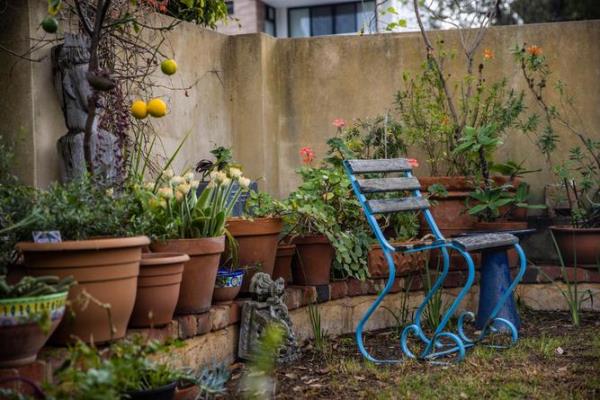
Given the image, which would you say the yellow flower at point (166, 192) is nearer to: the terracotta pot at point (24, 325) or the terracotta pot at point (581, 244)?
the terracotta pot at point (24, 325)

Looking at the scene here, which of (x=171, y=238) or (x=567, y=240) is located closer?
(x=171, y=238)

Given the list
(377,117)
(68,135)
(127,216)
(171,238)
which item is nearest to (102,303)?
(127,216)

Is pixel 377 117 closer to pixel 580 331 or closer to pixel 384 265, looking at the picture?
pixel 384 265

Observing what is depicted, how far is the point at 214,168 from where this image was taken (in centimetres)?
428

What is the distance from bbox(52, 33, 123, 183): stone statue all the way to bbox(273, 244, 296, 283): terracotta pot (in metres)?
0.98

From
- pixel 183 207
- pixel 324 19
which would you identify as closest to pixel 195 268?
pixel 183 207

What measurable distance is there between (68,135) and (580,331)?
120 inches

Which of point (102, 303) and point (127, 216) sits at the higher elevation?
point (127, 216)

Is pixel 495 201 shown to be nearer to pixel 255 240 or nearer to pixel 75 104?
pixel 255 240

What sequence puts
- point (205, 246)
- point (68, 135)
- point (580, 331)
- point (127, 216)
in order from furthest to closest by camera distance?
point (580, 331)
point (68, 135)
point (205, 246)
point (127, 216)

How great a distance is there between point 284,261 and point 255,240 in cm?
45

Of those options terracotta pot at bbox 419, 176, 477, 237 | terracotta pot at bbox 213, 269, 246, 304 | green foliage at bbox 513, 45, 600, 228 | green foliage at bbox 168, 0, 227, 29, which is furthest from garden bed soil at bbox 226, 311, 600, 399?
green foliage at bbox 168, 0, 227, 29

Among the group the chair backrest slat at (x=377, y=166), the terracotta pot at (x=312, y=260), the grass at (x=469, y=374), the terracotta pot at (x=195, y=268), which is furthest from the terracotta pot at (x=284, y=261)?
the terracotta pot at (x=195, y=268)

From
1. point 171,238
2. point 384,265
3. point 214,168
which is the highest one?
point 214,168
